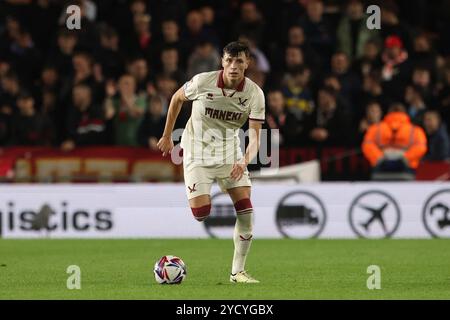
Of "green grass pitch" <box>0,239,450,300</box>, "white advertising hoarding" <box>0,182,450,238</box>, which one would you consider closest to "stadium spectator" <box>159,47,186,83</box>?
"white advertising hoarding" <box>0,182,450,238</box>

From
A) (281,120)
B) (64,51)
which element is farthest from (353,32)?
(64,51)

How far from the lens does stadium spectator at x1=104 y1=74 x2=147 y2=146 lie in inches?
741

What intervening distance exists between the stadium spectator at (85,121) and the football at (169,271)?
322 inches

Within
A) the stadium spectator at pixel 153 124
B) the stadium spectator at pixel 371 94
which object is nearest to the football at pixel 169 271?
the stadium spectator at pixel 153 124

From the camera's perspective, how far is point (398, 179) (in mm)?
17609

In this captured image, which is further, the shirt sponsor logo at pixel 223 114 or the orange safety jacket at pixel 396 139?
the orange safety jacket at pixel 396 139

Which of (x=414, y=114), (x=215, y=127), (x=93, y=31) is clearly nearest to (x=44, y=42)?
(x=93, y=31)

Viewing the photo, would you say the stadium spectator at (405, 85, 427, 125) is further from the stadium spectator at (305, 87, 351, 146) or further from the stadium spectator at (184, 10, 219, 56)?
the stadium spectator at (184, 10, 219, 56)

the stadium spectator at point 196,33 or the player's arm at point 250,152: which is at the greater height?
the stadium spectator at point 196,33

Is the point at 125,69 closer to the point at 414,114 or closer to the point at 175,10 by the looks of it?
the point at 175,10

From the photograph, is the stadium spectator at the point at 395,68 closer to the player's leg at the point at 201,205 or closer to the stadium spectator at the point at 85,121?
the stadium spectator at the point at 85,121

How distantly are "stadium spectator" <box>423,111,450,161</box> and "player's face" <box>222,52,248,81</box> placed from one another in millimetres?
7717

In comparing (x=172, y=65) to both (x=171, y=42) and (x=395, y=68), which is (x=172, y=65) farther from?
(x=395, y=68)

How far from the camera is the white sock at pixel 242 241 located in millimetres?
10961
